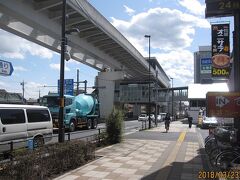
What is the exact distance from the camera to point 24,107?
643 inches

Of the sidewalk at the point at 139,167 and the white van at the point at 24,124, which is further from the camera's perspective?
the white van at the point at 24,124

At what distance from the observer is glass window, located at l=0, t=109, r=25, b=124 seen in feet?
48.4

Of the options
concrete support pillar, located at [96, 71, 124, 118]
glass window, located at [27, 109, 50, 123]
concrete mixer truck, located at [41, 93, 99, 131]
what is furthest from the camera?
concrete support pillar, located at [96, 71, 124, 118]

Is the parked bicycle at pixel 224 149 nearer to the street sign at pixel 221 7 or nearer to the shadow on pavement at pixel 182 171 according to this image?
the shadow on pavement at pixel 182 171

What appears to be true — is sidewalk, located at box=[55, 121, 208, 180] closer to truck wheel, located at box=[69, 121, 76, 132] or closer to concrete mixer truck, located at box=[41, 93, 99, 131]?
concrete mixer truck, located at box=[41, 93, 99, 131]

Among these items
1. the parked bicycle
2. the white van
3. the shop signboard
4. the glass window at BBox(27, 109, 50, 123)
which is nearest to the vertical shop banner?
the parked bicycle

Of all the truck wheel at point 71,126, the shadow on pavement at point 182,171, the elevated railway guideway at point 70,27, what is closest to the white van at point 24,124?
the shadow on pavement at point 182,171

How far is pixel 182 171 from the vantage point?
1201cm

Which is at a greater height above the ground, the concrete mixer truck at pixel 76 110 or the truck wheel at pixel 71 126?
the concrete mixer truck at pixel 76 110

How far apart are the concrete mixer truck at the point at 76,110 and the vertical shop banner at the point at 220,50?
13.2m

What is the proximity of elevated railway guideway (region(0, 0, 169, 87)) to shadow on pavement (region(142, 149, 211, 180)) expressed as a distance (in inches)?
691

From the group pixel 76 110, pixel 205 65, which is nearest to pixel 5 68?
pixel 76 110

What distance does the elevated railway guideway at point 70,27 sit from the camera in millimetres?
29220

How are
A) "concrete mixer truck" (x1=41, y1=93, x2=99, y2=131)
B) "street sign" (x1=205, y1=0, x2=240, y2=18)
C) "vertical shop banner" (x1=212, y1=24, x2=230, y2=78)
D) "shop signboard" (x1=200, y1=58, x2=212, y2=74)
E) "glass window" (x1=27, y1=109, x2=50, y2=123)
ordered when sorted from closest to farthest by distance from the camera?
"street sign" (x1=205, y1=0, x2=240, y2=18) < "glass window" (x1=27, y1=109, x2=50, y2=123) < "vertical shop banner" (x1=212, y1=24, x2=230, y2=78) < "concrete mixer truck" (x1=41, y1=93, x2=99, y2=131) < "shop signboard" (x1=200, y1=58, x2=212, y2=74)
